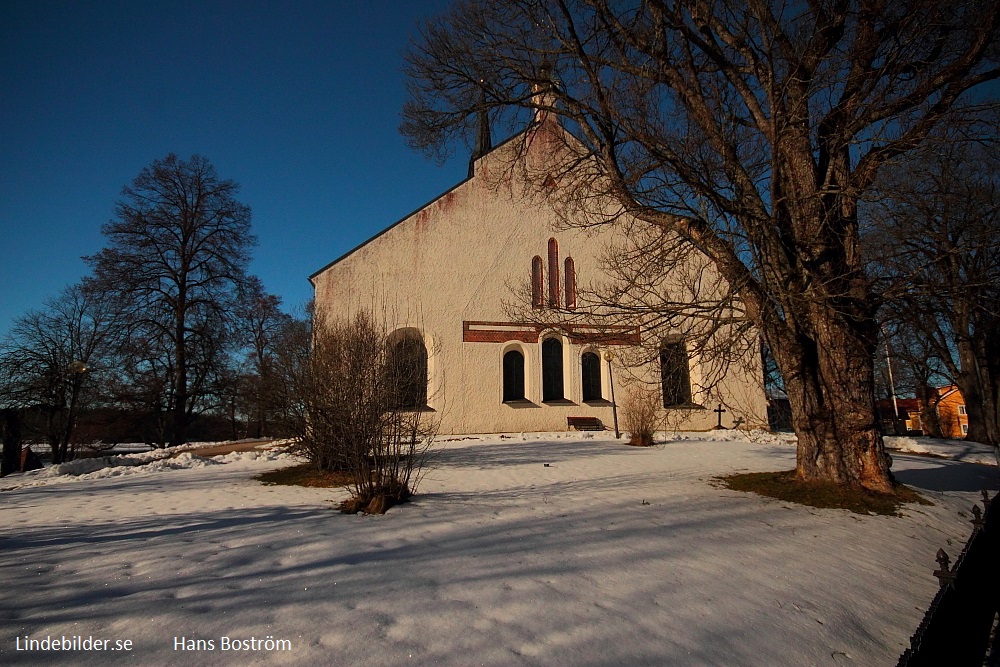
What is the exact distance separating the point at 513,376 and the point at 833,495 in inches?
499

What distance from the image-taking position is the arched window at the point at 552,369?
63.4ft

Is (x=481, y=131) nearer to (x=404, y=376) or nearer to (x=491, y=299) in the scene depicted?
(x=491, y=299)

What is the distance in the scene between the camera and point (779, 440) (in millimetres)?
16922

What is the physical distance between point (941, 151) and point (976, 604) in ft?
22.9

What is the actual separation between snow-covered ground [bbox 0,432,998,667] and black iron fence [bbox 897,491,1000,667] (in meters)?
0.36

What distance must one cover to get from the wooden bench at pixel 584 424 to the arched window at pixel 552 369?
101cm

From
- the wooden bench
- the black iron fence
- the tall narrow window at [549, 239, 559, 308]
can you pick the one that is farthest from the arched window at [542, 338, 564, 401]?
the black iron fence

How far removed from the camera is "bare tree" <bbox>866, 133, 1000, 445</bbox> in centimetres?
681

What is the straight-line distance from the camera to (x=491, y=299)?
1881 centimetres

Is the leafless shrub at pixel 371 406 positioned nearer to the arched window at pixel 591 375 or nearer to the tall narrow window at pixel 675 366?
the tall narrow window at pixel 675 366

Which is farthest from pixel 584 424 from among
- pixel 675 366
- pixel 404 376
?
pixel 404 376

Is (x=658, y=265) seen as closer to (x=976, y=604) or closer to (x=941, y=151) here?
(x=941, y=151)

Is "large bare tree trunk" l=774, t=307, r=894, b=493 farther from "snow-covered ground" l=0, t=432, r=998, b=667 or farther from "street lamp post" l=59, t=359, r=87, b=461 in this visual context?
"street lamp post" l=59, t=359, r=87, b=461

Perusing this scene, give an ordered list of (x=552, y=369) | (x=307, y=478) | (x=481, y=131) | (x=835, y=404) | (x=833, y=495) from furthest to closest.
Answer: (x=481, y=131) → (x=552, y=369) → (x=307, y=478) → (x=835, y=404) → (x=833, y=495)
